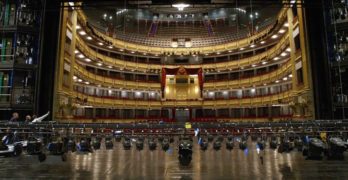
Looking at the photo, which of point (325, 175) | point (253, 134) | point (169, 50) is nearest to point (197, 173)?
point (253, 134)

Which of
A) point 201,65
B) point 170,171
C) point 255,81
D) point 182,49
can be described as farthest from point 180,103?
point 170,171

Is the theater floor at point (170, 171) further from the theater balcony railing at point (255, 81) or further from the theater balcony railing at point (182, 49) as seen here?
the theater balcony railing at point (182, 49)

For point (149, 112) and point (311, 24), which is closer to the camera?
point (311, 24)

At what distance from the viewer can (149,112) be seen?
3794 cm

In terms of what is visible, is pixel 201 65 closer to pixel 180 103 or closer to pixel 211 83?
pixel 211 83

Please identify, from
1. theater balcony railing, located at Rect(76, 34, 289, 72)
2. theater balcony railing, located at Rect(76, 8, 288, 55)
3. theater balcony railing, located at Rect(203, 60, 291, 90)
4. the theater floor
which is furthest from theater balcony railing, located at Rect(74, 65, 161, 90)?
the theater floor

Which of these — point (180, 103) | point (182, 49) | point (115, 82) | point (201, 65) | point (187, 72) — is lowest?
point (180, 103)

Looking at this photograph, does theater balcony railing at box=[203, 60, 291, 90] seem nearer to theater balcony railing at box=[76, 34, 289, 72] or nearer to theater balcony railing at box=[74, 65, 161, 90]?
theater balcony railing at box=[76, 34, 289, 72]

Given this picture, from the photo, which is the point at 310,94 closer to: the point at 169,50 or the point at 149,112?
the point at 149,112

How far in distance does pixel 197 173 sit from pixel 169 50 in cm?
3840

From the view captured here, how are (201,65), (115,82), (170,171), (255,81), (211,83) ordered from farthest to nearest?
(201,65) < (211,83) < (115,82) < (255,81) < (170,171)

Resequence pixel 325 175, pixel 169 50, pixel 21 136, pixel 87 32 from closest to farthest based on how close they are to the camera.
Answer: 1. pixel 325 175
2. pixel 21 136
3. pixel 87 32
4. pixel 169 50

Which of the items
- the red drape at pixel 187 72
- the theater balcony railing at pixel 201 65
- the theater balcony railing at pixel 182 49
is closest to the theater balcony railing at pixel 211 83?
the red drape at pixel 187 72

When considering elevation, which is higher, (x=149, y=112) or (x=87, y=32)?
(x=87, y=32)
